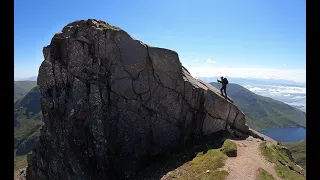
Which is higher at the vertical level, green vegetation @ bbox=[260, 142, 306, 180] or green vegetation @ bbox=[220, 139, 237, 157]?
green vegetation @ bbox=[220, 139, 237, 157]

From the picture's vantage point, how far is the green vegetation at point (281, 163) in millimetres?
36400

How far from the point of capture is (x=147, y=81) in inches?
1983

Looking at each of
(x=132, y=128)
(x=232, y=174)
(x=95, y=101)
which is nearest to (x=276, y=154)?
(x=232, y=174)

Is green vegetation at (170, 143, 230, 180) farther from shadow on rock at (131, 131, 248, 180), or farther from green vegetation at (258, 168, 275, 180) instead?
green vegetation at (258, 168, 275, 180)

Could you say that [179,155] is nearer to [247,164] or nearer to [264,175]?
[247,164]

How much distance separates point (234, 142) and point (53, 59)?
3758 cm

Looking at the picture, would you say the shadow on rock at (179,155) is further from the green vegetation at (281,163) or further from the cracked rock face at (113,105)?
the green vegetation at (281,163)

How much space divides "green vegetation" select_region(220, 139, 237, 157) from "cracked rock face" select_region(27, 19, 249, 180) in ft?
22.5

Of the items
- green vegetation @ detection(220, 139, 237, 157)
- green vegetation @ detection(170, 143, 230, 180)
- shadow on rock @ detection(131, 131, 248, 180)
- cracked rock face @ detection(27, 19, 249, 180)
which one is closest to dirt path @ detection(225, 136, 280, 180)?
green vegetation @ detection(220, 139, 237, 157)

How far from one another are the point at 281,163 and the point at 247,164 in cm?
692

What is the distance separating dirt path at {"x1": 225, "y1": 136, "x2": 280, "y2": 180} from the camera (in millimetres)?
34750

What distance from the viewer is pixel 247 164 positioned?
37.6 metres
